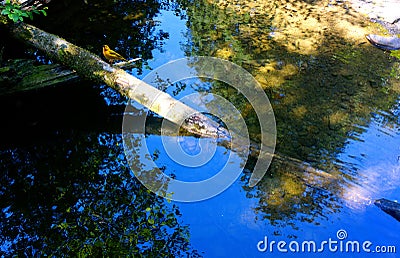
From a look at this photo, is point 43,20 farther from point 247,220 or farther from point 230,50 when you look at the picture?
point 247,220

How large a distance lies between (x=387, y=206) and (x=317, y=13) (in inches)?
209

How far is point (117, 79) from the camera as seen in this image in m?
4.84

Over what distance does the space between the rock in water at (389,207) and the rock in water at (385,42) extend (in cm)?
393

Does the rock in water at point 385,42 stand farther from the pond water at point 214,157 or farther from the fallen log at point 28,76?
the fallen log at point 28,76

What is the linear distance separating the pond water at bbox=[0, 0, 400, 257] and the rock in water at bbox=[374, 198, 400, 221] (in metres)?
0.09

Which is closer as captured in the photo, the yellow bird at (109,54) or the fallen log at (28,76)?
the fallen log at (28,76)

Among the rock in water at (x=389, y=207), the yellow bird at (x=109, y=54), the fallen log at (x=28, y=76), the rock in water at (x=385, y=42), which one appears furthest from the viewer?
the rock in water at (x=385, y=42)

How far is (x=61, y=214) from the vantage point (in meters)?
3.80

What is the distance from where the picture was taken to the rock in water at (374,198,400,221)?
3826 millimetres

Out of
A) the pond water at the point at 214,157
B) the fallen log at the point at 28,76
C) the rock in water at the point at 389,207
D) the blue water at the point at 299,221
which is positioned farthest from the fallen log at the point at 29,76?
the rock in water at the point at 389,207

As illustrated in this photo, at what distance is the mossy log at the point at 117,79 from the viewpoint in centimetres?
449

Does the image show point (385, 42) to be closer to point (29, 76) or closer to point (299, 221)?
point (299, 221)

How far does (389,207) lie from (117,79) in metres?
3.69

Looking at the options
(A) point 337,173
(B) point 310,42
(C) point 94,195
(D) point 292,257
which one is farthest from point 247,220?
(B) point 310,42
